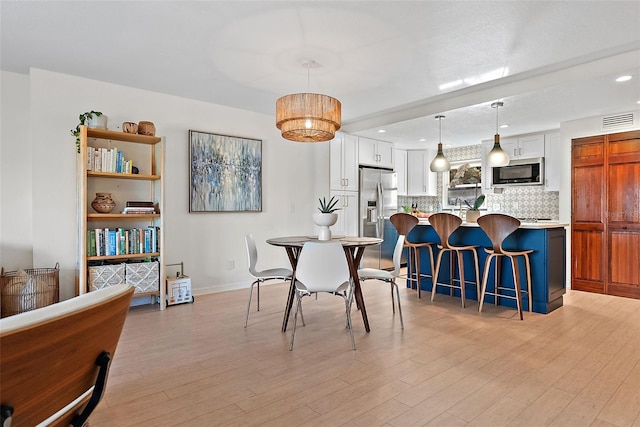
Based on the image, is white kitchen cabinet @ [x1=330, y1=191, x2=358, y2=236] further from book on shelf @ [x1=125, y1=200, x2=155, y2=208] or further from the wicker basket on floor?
the wicker basket on floor

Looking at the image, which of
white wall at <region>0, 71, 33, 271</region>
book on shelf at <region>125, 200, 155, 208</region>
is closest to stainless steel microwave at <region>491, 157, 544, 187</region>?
book on shelf at <region>125, 200, 155, 208</region>

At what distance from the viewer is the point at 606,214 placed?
179 inches

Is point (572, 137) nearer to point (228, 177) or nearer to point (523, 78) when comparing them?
point (523, 78)

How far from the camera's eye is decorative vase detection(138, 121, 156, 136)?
3.81 m

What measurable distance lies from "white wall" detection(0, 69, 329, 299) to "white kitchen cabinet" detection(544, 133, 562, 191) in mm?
3388

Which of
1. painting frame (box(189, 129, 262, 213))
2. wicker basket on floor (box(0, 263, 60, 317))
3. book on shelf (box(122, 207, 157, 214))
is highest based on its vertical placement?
painting frame (box(189, 129, 262, 213))

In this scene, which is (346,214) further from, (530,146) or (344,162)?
(530,146)

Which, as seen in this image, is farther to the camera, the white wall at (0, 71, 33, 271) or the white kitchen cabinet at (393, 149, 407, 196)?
the white kitchen cabinet at (393, 149, 407, 196)

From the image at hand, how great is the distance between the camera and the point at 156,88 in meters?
4.03

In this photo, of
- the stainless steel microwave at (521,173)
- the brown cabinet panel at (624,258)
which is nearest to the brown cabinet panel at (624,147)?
the brown cabinet panel at (624,258)

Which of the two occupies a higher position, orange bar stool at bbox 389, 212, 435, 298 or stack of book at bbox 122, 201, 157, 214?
stack of book at bbox 122, 201, 157, 214

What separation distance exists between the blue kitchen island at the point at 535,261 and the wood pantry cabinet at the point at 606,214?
3.39ft

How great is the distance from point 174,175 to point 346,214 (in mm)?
2650

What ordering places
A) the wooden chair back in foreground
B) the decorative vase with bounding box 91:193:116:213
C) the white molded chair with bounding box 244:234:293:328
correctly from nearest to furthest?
the wooden chair back in foreground
the white molded chair with bounding box 244:234:293:328
the decorative vase with bounding box 91:193:116:213
